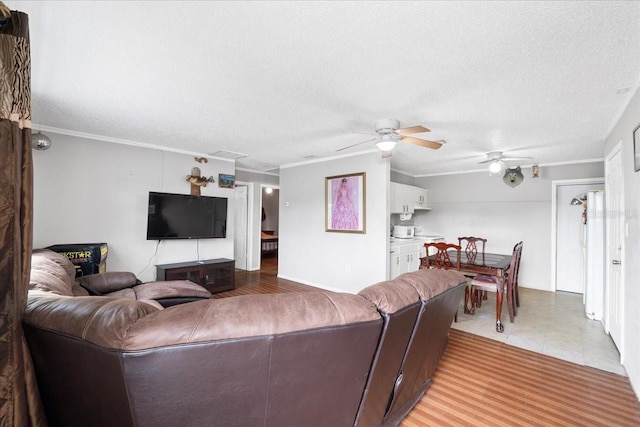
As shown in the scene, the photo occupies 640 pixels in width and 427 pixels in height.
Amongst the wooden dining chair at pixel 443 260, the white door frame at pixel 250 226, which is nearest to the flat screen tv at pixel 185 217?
the white door frame at pixel 250 226

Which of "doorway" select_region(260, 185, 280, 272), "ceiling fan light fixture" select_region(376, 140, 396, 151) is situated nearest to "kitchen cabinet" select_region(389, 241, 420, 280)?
"ceiling fan light fixture" select_region(376, 140, 396, 151)

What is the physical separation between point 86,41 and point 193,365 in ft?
6.70

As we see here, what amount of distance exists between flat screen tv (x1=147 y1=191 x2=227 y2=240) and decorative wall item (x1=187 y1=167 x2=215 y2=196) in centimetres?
21

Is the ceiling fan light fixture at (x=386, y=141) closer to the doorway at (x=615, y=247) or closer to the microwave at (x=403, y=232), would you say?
the doorway at (x=615, y=247)

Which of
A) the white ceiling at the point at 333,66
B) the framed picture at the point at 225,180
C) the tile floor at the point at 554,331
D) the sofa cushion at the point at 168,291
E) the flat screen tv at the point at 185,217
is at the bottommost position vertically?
the tile floor at the point at 554,331

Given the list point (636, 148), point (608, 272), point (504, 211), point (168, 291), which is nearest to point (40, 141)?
point (168, 291)

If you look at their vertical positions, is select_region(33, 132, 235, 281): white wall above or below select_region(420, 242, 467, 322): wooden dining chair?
above

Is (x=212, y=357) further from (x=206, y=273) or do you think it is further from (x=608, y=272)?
(x=608, y=272)

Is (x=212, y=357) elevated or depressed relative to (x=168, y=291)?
elevated

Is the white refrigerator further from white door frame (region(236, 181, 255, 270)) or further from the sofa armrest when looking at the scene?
white door frame (region(236, 181, 255, 270))

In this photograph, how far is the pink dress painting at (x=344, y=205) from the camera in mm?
4625

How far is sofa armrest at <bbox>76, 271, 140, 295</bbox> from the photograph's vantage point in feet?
8.93

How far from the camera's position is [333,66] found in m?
1.95

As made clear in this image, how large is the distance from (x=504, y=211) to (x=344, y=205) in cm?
338
